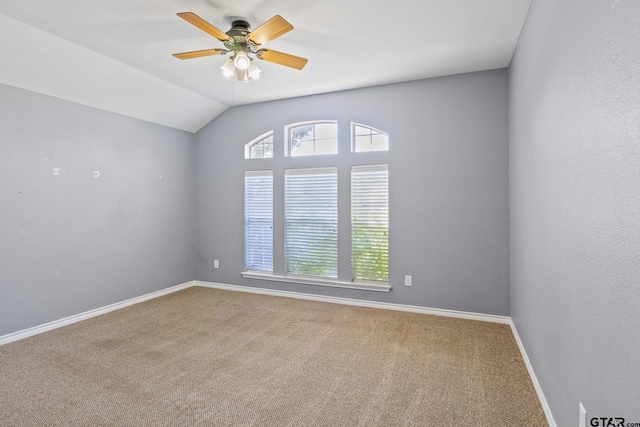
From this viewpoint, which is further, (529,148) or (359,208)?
(359,208)

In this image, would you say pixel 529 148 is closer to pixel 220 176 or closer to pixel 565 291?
pixel 565 291

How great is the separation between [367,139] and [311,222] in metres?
1.36

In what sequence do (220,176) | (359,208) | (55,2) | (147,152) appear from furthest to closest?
(220,176) → (147,152) → (359,208) → (55,2)

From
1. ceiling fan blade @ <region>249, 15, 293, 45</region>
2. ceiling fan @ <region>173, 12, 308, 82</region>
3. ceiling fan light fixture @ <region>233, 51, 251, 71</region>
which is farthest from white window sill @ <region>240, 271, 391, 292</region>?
ceiling fan blade @ <region>249, 15, 293, 45</region>

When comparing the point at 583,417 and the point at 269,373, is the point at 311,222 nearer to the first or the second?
the point at 269,373

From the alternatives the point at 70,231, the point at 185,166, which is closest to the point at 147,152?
the point at 185,166

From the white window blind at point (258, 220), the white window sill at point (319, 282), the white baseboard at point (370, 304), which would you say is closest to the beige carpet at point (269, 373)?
the white baseboard at point (370, 304)

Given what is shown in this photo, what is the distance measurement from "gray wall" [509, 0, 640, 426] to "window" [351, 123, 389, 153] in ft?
6.22

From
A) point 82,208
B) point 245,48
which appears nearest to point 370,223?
point 245,48

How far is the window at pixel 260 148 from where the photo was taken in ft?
15.8

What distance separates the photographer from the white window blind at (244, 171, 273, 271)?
15.6 ft

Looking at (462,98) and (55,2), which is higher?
(55,2)

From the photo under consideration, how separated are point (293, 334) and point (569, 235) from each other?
254 cm

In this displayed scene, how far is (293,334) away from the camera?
3.26 m
